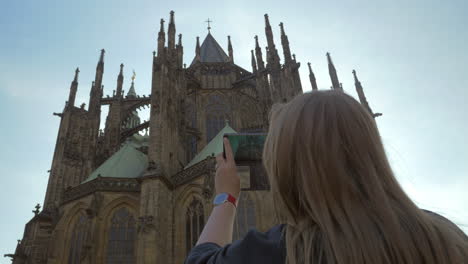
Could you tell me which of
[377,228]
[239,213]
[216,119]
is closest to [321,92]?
[377,228]

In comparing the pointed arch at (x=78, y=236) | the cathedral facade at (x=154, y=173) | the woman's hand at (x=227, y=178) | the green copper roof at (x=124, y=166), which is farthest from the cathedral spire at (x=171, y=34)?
the woman's hand at (x=227, y=178)

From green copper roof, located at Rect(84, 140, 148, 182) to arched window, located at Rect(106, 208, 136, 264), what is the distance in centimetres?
222

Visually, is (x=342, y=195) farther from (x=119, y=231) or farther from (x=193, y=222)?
(x=119, y=231)

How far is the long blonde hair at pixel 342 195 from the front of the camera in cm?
90

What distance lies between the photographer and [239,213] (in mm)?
13703

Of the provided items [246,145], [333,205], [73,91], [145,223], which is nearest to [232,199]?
[333,205]

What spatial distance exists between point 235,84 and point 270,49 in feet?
14.8

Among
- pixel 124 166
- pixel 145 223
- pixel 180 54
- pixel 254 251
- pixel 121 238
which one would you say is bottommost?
pixel 254 251

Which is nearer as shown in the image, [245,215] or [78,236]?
[245,215]

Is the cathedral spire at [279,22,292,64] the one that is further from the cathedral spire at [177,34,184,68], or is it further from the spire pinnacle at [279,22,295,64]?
the cathedral spire at [177,34,184,68]

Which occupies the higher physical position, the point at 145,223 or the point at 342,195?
the point at 145,223

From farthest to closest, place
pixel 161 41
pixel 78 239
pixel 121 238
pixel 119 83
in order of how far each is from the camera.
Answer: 1. pixel 119 83
2. pixel 161 41
3. pixel 78 239
4. pixel 121 238

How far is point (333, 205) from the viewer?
0.98m

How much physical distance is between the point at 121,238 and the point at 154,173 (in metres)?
3.54
